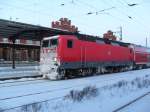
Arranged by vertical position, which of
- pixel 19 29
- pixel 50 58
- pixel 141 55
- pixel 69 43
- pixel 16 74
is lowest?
pixel 16 74

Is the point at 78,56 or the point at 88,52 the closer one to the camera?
the point at 78,56

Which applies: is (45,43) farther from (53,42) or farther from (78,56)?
(78,56)

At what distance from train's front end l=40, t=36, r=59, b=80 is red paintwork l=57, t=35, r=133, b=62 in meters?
0.49

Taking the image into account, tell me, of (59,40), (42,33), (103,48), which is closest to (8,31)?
(42,33)

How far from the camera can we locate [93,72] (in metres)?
25.0

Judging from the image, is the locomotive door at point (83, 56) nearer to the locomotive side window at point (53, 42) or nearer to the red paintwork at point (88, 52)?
the red paintwork at point (88, 52)

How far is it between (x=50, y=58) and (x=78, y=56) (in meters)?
2.50

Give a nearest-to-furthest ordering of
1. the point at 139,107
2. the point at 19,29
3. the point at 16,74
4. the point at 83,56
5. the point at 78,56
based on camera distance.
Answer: the point at 139,107, the point at 78,56, the point at 83,56, the point at 16,74, the point at 19,29

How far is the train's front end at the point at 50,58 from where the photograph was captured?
19.9m

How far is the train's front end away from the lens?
65.3 feet

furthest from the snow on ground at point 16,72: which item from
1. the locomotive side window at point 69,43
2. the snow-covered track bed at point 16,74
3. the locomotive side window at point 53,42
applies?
the locomotive side window at point 69,43

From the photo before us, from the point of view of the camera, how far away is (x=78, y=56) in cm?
2173

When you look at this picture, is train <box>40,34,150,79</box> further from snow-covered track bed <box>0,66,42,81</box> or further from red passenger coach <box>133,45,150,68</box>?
red passenger coach <box>133,45,150,68</box>

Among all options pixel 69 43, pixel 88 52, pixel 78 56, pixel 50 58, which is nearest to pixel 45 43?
pixel 50 58
